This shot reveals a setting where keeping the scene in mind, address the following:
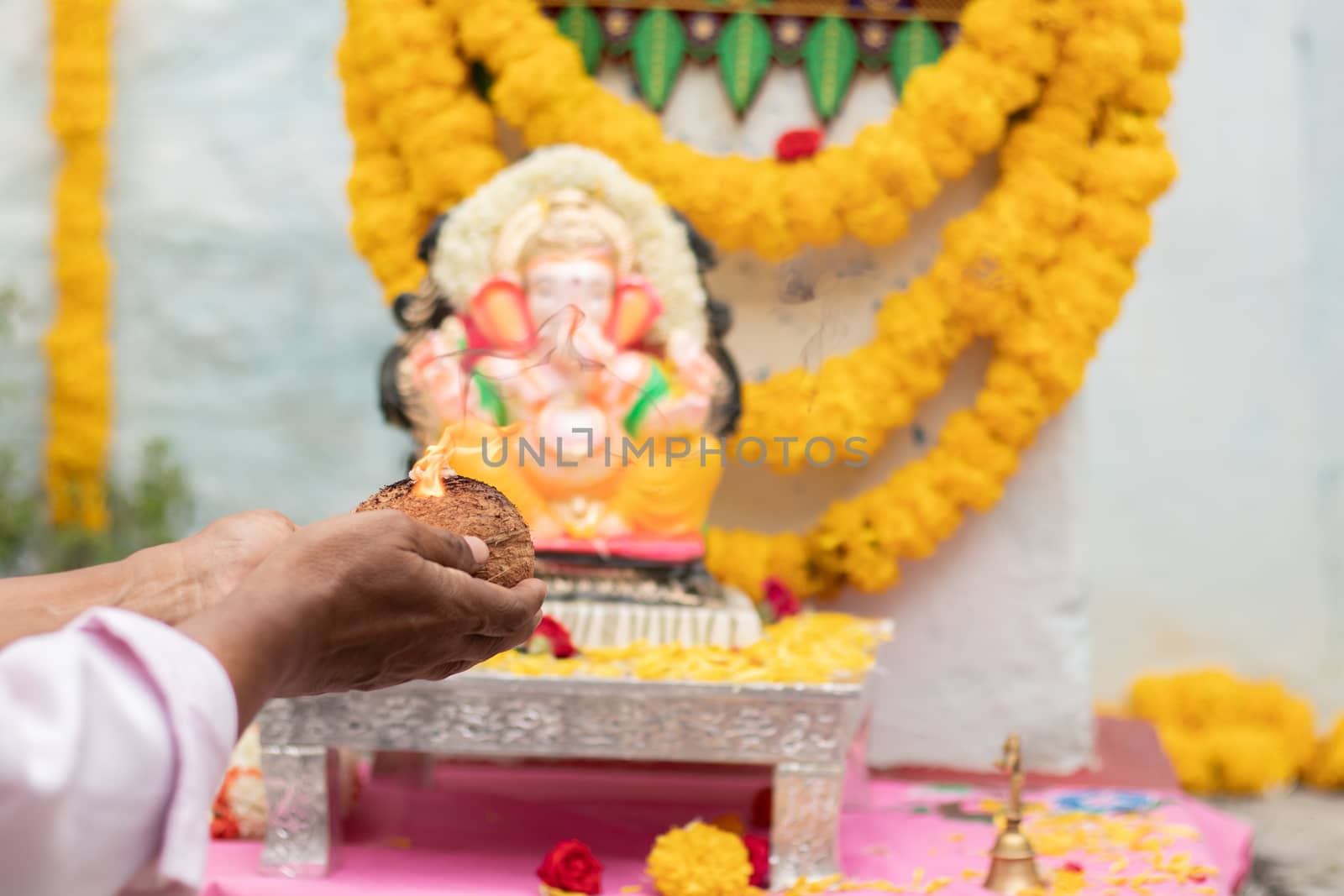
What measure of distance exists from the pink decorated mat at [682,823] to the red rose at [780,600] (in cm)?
47

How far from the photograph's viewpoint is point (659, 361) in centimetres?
368

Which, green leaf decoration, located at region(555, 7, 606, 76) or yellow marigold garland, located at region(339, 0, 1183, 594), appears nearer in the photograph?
yellow marigold garland, located at region(339, 0, 1183, 594)

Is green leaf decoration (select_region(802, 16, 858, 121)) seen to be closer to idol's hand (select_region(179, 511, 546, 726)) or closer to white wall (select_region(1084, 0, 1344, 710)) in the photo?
white wall (select_region(1084, 0, 1344, 710))

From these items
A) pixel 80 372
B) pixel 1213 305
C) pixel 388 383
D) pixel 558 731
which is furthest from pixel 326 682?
pixel 1213 305

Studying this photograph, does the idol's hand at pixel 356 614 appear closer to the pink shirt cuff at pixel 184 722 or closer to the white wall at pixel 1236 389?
the pink shirt cuff at pixel 184 722

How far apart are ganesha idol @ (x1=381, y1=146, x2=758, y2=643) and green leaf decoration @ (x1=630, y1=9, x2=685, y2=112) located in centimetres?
71

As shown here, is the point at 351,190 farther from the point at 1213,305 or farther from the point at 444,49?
the point at 1213,305

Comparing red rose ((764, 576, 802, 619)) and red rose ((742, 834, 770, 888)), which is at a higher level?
red rose ((764, 576, 802, 619))

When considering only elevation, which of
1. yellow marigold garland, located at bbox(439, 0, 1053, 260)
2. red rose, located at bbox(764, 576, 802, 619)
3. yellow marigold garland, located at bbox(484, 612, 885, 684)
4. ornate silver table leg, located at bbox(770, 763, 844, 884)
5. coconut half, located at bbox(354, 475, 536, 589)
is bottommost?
→ ornate silver table leg, located at bbox(770, 763, 844, 884)

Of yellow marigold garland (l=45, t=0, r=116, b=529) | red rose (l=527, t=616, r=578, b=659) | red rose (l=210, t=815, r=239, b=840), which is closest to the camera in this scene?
red rose (l=527, t=616, r=578, b=659)

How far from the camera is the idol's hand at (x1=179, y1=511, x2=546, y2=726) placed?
1113mm

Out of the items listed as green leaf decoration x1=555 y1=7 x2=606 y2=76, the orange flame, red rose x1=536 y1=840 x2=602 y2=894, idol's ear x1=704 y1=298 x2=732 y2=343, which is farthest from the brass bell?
green leaf decoration x1=555 y1=7 x2=606 y2=76

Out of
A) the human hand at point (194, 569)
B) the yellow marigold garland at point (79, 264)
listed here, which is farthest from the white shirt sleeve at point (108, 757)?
the yellow marigold garland at point (79, 264)

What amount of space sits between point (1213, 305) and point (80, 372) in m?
4.16
